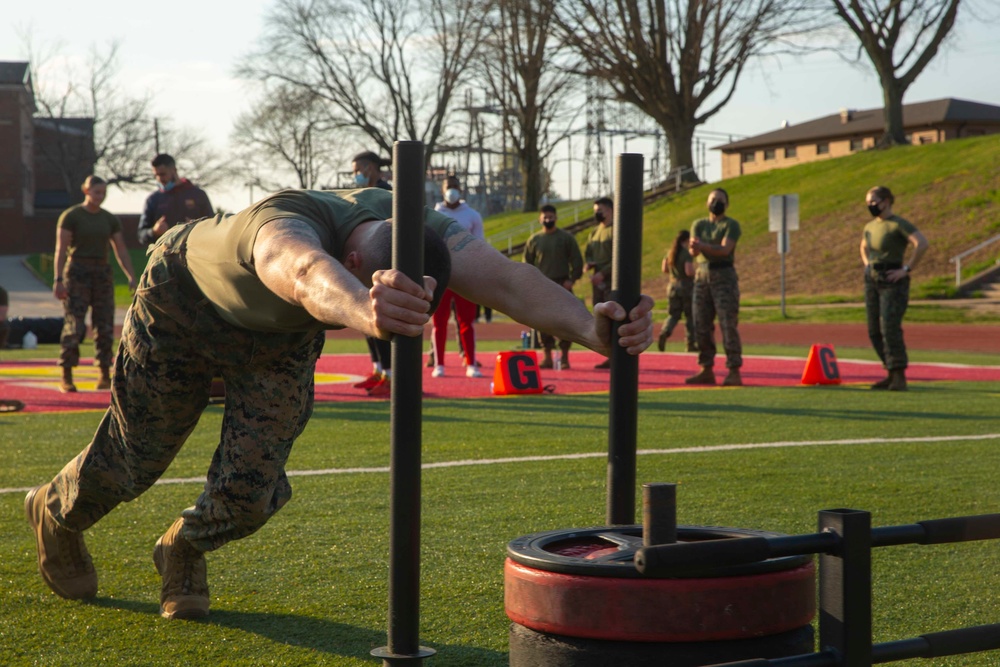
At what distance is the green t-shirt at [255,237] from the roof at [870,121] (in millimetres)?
72574

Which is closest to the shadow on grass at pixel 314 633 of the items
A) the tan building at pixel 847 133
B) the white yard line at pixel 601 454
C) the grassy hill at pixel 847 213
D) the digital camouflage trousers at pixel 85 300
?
the white yard line at pixel 601 454

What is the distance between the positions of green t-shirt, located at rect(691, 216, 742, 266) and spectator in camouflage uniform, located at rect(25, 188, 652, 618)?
8.92 metres

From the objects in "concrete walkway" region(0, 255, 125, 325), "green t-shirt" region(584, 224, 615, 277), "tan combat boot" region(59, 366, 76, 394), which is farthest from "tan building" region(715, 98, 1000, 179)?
"tan combat boot" region(59, 366, 76, 394)

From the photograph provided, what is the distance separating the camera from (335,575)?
14.4 feet

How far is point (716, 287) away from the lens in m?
12.1

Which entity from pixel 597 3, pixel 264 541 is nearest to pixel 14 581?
pixel 264 541

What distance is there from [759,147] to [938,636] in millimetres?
84578

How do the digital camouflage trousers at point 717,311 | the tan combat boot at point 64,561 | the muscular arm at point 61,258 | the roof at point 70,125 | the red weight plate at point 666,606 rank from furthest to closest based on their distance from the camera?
the roof at point 70,125 < the digital camouflage trousers at point 717,311 < the muscular arm at point 61,258 < the tan combat boot at point 64,561 < the red weight plate at point 666,606

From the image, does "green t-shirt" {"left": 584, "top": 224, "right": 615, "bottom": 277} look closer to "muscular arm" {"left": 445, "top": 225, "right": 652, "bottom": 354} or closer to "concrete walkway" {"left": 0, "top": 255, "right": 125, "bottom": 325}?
"muscular arm" {"left": 445, "top": 225, "right": 652, "bottom": 354}

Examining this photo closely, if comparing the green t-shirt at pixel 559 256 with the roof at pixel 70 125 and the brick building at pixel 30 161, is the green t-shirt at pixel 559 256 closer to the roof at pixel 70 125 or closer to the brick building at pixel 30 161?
the brick building at pixel 30 161

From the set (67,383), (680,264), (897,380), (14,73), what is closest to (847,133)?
(14,73)

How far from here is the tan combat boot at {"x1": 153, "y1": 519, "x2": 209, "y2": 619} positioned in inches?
151

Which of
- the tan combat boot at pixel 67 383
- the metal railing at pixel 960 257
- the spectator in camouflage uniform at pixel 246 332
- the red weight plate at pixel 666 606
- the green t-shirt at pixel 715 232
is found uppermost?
the metal railing at pixel 960 257

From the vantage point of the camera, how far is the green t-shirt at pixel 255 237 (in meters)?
2.96
